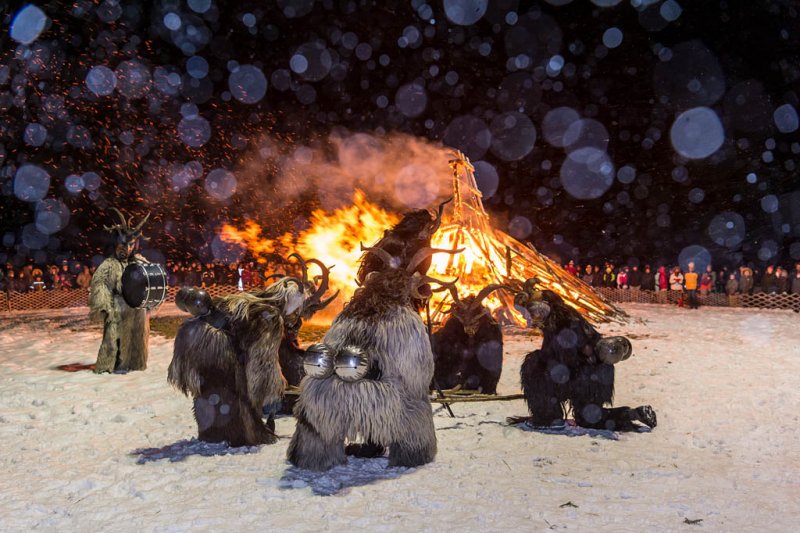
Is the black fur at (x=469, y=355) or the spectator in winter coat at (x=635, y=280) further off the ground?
the spectator in winter coat at (x=635, y=280)

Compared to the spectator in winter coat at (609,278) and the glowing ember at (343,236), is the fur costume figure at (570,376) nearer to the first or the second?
the glowing ember at (343,236)

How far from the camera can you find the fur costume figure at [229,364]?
5.92 m

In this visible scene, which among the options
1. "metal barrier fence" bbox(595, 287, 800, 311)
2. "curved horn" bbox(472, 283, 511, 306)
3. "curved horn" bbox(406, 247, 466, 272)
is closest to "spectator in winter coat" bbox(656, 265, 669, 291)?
"metal barrier fence" bbox(595, 287, 800, 311)

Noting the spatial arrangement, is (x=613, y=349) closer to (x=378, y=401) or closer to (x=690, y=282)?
(x=378, y=401)

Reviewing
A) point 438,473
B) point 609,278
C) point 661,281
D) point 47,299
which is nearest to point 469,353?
point 438,473

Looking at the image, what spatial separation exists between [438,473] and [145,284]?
570 centimetres

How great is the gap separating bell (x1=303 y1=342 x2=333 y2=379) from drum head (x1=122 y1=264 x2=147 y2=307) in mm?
5009

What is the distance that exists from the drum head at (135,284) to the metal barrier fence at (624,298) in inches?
574

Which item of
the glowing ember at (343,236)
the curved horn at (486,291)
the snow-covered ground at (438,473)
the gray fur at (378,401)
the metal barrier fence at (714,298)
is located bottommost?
the snow-covered ground at (438,473)

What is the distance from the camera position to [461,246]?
47.0 ft

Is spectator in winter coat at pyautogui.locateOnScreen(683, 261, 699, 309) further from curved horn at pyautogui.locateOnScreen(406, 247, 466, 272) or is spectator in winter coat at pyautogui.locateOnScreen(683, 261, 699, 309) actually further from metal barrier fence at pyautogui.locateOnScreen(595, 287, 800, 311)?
curved horn at pyautogui.locateOnScreen(406, 247, 466, 272)

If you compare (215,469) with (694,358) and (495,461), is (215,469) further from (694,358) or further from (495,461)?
(694,358)

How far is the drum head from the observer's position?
920 centimetres

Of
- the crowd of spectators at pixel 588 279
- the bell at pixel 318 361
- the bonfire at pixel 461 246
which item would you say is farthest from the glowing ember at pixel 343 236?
the crowd of spectators at pixel 588 279
